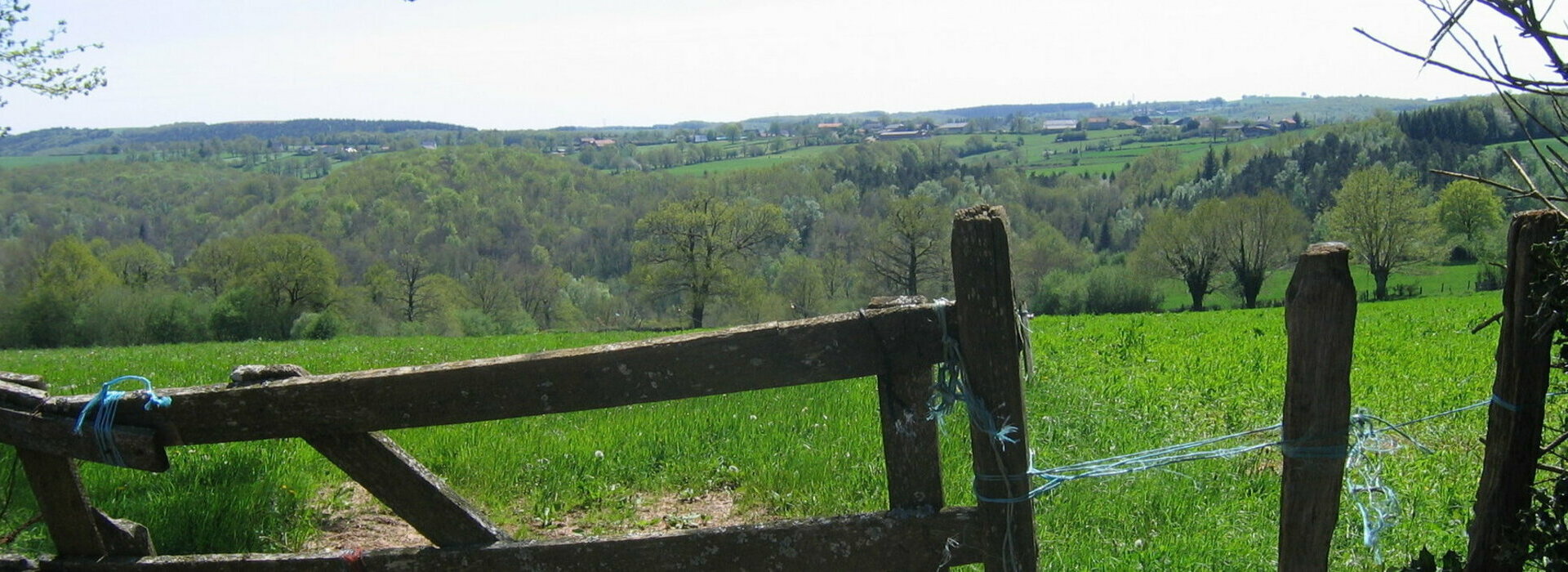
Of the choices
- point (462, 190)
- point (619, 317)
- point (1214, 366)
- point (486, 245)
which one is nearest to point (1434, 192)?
point (619, 317)

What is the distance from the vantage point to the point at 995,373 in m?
3.20

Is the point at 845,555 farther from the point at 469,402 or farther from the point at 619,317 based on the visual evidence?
the point at 619,317

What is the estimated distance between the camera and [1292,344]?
305cm

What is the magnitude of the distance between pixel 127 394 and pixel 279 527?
2258mm

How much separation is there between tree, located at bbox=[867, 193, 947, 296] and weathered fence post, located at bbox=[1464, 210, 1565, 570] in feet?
186

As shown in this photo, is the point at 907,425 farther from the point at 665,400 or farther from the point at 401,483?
the point at 401,483

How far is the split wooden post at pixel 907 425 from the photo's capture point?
327 centimetres

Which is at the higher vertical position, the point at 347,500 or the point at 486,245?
the point at 347,500

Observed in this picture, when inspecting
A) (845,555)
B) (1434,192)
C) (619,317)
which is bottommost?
(619,317)

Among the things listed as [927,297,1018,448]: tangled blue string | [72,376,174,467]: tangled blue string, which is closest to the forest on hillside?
[72,376,174,467]: tangled blue string

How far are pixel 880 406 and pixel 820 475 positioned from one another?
327cm

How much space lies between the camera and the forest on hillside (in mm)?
61000

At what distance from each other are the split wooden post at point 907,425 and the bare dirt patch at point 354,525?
11.5 feet

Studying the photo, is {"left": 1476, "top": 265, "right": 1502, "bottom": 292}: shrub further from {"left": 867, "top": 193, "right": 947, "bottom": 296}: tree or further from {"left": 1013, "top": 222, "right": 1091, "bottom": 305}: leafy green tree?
{"left": 867, "top": 193, "right": 947, "bottom": 296}: tree
